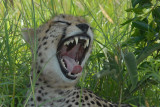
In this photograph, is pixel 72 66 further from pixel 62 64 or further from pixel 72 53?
pixel 72 53

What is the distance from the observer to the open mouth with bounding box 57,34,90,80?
6.75 feet

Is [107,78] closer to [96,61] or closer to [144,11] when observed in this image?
[96,61]

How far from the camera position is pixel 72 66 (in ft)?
6.86

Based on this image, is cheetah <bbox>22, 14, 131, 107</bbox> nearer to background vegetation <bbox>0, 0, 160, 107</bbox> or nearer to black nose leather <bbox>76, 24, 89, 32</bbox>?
black nose leather <bbox>76, 24, 89, 32</bbox>

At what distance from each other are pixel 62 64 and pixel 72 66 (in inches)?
2.7

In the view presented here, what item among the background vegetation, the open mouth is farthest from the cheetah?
the background vegetation

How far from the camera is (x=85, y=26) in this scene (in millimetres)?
2096

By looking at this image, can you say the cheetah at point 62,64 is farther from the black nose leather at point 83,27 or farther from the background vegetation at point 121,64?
the background vegetation at point 121,64

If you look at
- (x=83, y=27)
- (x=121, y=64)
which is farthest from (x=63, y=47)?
(x=121, y=64)

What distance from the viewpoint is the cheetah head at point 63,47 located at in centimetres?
205

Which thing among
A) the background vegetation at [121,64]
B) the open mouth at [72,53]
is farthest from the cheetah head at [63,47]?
the background vegetation at [121,64]

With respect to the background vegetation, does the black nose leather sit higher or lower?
higher

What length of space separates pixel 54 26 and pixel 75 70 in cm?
37

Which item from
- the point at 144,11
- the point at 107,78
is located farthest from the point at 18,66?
the point at 144,11
